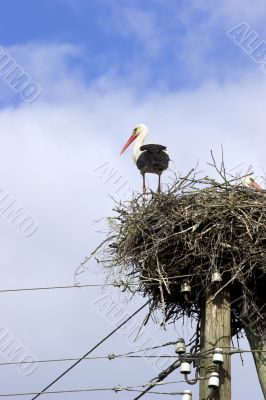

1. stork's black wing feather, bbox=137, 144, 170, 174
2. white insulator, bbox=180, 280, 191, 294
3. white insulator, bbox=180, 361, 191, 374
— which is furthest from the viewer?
stork's black wing feather, bbox=137, 144, 170, 174

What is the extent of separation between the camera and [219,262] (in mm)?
6660

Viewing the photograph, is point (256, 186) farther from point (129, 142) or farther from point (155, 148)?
point (129, 142)

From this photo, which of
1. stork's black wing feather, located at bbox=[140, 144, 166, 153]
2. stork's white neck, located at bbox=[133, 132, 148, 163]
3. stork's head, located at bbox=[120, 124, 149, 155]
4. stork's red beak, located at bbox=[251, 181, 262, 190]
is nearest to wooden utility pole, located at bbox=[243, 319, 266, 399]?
stork's red beak, located at bbox=[251, 181, 262, 190]

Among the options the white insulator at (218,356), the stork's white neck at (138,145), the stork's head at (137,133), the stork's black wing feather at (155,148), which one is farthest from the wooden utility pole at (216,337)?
the stork's head at (137,133)

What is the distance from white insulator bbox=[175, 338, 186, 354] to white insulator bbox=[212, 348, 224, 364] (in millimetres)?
480

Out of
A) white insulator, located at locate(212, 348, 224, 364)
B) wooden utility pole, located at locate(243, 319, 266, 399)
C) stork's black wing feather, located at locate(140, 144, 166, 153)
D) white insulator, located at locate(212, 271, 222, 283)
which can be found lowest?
white insulator, located at locate(212, 348, 224, 364)

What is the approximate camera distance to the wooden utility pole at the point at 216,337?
5918 millimetres

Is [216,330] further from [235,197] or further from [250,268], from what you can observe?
[235,197]

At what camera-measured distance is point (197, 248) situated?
671 centimetres

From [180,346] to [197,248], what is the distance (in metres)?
0.83

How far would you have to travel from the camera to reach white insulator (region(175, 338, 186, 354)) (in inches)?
251

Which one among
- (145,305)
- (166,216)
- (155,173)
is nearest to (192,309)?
(145,305)

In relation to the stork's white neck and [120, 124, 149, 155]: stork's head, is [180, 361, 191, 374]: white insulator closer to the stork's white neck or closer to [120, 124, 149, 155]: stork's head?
the stork's white neck

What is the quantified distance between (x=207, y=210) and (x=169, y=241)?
1.39 ft
